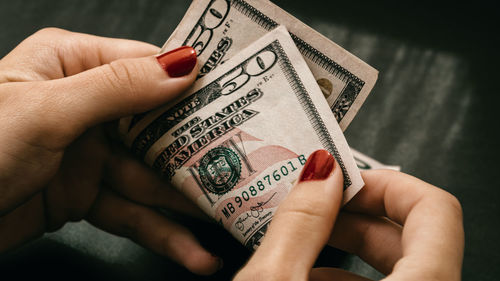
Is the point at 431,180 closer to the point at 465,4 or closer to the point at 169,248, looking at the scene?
the point at 465,4

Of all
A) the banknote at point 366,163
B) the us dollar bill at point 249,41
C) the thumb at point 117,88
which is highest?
the us dollar bill at point 249,41

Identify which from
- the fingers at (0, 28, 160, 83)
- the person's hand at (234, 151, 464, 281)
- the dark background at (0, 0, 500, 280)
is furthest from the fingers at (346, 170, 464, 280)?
the fingers at (0, 28, 160, 83)

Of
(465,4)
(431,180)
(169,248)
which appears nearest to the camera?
(169,248)

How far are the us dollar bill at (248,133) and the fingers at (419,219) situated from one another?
0.19ft

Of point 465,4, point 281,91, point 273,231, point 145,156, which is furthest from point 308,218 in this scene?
point 465,4

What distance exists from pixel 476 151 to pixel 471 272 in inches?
11.8

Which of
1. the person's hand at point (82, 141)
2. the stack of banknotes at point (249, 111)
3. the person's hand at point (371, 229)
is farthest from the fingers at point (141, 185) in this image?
the person's hand at point (371, 229)

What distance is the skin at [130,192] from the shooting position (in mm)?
490

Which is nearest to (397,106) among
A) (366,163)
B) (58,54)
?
(366,163)

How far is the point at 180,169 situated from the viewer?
68 centimetres

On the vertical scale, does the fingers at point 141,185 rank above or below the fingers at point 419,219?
below

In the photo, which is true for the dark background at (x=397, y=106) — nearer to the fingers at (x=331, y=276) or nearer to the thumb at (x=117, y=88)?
the fingers at (x=331, y=276)

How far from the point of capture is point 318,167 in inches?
22.1

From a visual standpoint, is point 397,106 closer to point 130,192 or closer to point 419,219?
point 419,219
